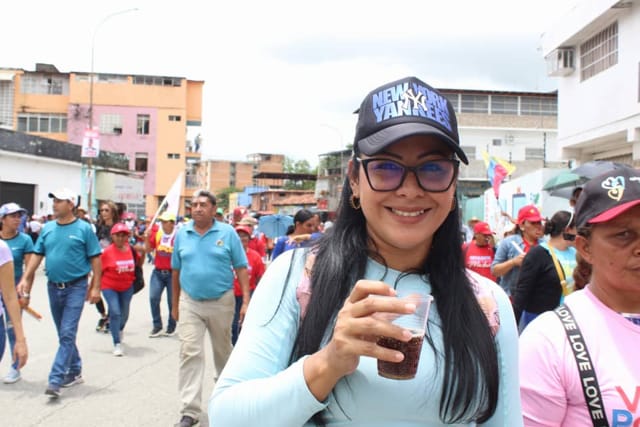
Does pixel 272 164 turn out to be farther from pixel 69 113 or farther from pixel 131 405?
pixel 131 405

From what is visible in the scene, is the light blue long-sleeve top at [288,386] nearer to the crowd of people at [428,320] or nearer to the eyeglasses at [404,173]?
the crowd of people at [428,320]

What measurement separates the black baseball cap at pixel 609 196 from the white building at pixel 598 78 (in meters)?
15.6

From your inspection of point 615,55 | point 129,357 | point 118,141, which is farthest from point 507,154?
point 129,357

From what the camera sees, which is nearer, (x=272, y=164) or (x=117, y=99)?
(x=117, y=99)

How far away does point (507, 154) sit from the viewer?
4472 cm

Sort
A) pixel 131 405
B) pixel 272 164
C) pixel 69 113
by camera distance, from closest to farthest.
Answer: pixel 131 405 → pixel 69 113 → pixel 272 164

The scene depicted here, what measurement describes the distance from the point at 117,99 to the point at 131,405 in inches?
2055

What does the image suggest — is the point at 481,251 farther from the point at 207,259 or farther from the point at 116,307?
the point at 116,307

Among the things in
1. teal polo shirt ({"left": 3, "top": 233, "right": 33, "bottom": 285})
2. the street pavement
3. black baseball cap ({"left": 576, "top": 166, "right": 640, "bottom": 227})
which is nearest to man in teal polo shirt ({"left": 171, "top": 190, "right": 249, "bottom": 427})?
the street pavement

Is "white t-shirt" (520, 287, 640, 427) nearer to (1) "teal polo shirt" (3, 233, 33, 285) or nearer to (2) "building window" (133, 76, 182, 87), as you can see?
(1) "teal polo shirt" (3, 233, 33, 285)

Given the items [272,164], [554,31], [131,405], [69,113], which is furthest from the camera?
[272,164]

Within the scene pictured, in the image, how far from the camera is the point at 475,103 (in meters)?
44.7

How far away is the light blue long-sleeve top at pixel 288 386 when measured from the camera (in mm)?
1371

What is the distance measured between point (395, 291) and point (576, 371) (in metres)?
0.96
